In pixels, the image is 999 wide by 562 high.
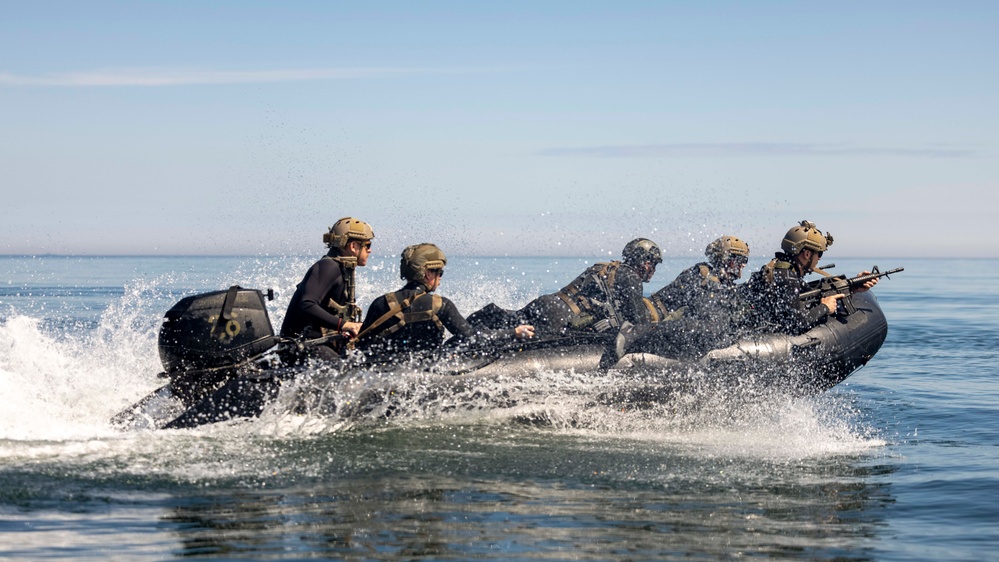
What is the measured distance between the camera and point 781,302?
12.1 m

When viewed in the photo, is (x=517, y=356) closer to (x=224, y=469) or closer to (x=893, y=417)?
(x=224, y=469)

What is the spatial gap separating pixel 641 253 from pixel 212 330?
5284 millimetres

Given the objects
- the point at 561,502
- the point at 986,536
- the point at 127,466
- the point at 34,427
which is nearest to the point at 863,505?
the point at 986,536

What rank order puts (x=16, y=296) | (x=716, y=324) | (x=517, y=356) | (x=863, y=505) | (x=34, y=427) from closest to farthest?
(x=863, y=505) → (x=34, y=427) → (x=517, y=356) → (x=716, y=324) → (x=16, y=296)

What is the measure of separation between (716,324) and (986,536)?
472cm

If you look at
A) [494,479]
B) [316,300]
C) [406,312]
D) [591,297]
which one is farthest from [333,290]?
[591,297]

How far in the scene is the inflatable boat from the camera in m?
9.43

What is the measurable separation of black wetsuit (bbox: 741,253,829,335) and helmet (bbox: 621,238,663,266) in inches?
43.0

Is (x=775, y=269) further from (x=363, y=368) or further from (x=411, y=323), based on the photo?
(x=363, y=368)

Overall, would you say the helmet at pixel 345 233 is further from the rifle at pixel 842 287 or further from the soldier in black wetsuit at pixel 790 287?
the rifle at pixel 842 287

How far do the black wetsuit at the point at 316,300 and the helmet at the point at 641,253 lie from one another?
3.79 metres

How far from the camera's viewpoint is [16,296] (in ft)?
108

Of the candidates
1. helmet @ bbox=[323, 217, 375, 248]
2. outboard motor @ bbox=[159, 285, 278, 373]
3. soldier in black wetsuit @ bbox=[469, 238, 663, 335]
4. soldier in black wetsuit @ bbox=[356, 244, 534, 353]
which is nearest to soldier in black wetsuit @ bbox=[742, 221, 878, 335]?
soldier in black wetsuit @ bbox=[469, 238, 663, 335]

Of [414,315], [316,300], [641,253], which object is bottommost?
[414,315]
